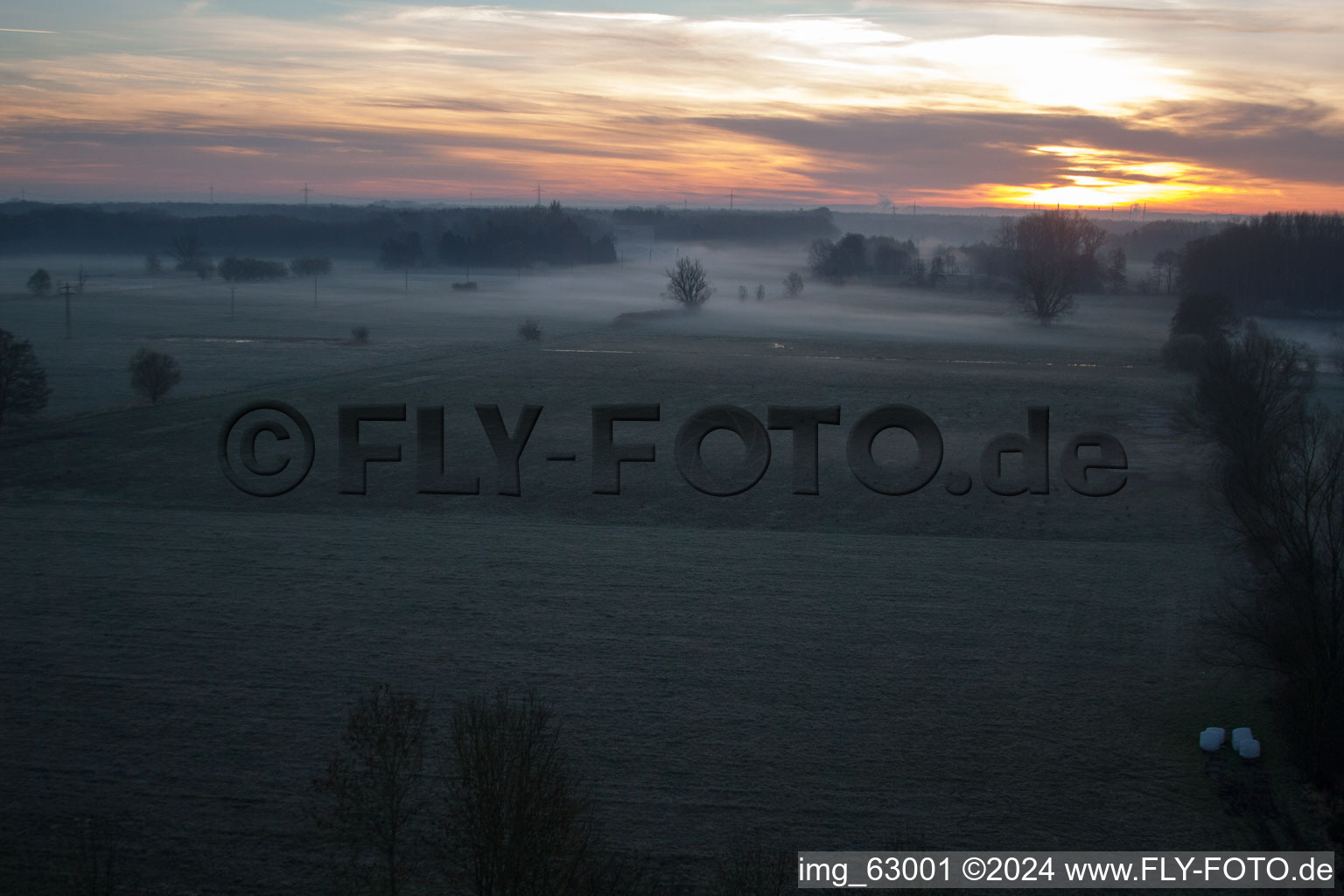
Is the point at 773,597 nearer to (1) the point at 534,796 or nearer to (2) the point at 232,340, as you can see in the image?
(1) the point at 534,796

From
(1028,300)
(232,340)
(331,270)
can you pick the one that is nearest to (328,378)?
(232,340)

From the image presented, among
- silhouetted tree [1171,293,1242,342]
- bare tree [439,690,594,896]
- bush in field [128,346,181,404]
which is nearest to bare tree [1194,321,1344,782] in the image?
bare tree [439,690,594,896]

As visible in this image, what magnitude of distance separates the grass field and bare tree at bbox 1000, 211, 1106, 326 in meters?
42.1

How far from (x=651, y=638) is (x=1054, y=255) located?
306 feet

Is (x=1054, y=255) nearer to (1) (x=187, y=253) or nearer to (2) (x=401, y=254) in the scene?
(2) (x=401, y=254)

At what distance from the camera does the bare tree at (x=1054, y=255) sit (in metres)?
83.1

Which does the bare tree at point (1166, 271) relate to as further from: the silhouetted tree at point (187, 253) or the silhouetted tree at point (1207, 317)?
the silhouetted tree at point (187, 253)

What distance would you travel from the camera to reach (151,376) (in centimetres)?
4478

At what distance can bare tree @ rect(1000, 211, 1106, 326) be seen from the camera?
83.1m

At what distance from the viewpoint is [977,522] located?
2714 centimetres

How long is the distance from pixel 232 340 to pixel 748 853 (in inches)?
2682

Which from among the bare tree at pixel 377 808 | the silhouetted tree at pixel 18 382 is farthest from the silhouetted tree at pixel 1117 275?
the bare tree at pixel 377 808

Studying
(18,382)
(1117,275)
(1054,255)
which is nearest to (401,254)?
(1054,255)

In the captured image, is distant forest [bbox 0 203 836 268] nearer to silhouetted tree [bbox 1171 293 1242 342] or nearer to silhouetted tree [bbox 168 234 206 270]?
silhouetted tree [bbox 168 234 206 270]
